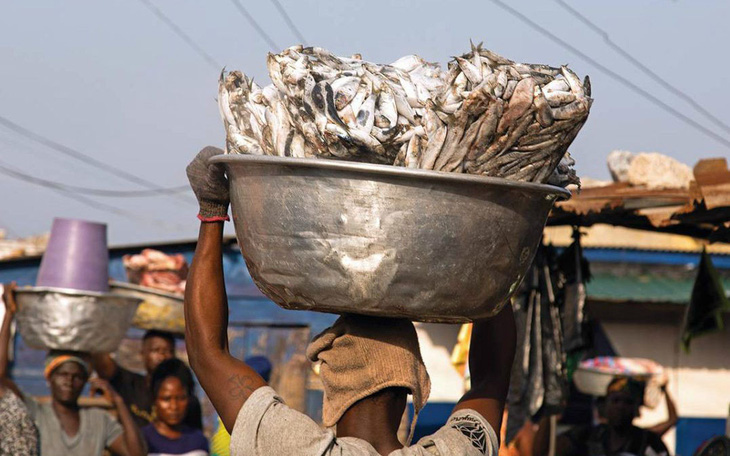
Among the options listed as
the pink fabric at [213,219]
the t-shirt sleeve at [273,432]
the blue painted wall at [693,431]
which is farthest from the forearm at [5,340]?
the blue painted wall at [693,431]

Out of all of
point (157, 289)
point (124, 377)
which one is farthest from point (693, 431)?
point (124, 377)

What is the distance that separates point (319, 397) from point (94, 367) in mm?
3908

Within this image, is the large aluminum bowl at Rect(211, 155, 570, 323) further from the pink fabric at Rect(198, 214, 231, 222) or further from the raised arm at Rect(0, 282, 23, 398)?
the raised arm at Rect(0, 282, 23, 398)

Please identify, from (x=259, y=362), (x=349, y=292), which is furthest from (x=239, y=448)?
(x=259, y=362)

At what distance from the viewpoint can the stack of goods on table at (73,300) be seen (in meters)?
6.15

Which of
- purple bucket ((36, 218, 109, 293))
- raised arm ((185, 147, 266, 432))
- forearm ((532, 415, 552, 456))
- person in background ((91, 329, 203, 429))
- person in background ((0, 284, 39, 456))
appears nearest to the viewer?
raised arm ((185, 147, 266, 432))

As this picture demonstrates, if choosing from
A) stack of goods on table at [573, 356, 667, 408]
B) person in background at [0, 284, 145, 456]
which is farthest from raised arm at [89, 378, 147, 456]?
stack of goods on table at [573, 356, 667, 408]

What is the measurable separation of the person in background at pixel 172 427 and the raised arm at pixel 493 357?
3.84 metres

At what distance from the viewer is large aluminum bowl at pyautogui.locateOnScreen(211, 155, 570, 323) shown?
2.08 metres

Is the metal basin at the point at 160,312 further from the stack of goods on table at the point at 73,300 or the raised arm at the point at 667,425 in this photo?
the raised arm at the point at 667,425

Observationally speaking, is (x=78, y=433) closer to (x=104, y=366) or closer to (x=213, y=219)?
(x=104, y=366)

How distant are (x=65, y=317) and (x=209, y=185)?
4059 millimetres

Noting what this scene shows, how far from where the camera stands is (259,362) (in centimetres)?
707

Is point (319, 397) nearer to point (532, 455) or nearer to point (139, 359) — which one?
point (139, 359)
